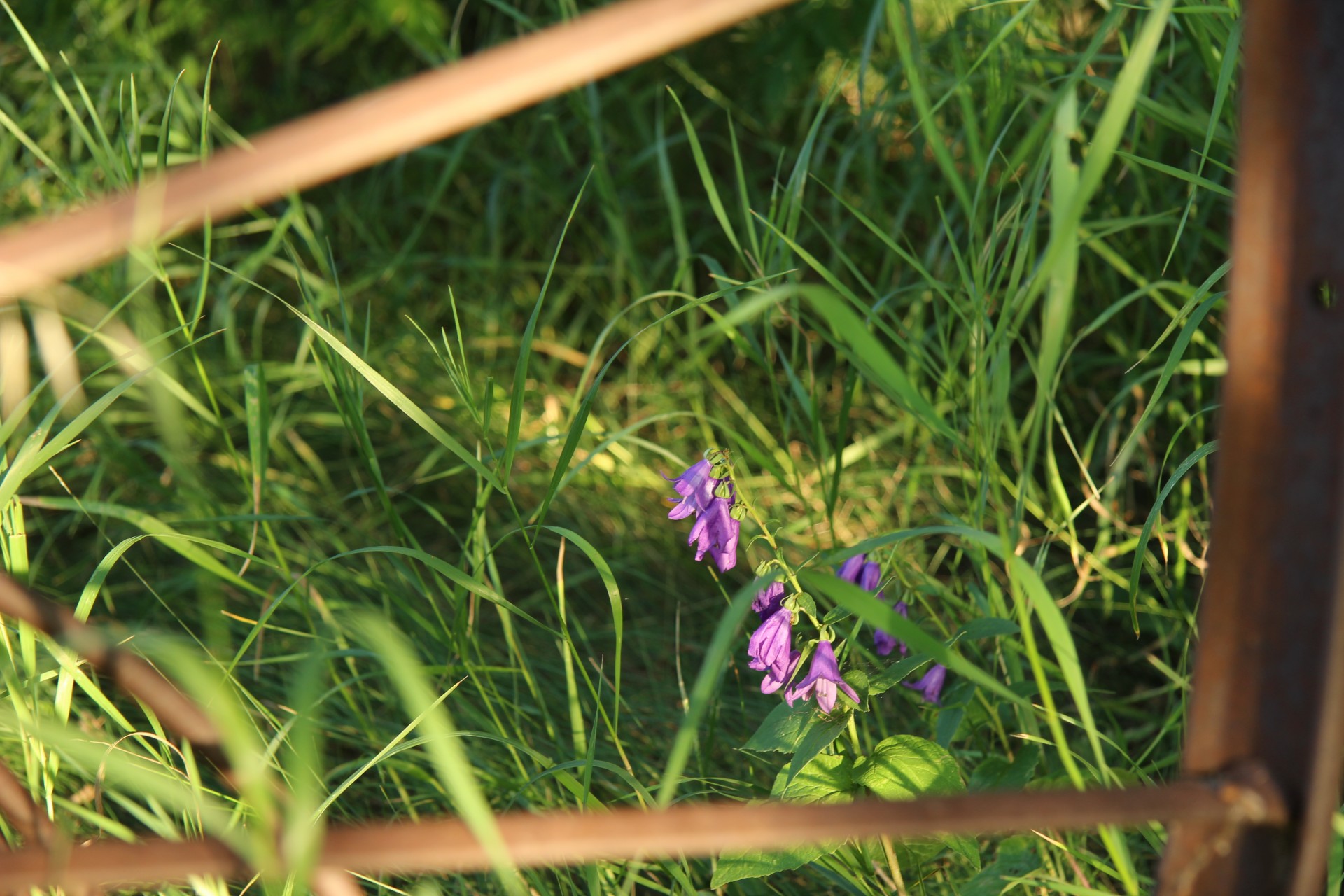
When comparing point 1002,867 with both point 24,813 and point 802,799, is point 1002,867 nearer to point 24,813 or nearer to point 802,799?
point 802,799

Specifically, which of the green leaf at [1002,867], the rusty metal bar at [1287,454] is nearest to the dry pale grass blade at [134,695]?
the rusty metal bar at [1287,454]

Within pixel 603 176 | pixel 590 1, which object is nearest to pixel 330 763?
pixel 603 176

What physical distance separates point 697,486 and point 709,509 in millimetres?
28

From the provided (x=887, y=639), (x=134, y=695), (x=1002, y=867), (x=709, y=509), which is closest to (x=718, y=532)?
(x=709, y=509)

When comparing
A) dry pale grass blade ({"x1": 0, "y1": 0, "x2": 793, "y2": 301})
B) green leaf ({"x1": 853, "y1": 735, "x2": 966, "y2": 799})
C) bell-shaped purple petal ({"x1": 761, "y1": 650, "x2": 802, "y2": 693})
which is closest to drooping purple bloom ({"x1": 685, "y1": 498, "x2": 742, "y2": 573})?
bell-shaped purple petal ({"x1": 761, "y1": 650, "x2": 802, "y2": 693})

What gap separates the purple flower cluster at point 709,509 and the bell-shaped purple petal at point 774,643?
93 mm

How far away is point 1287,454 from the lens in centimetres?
35

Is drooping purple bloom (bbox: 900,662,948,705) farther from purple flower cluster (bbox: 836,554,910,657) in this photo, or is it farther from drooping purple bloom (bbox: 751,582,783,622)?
drooping purple bloom (bbox: 751,582,783,622)

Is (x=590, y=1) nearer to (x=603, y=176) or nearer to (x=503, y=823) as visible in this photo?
(x=603, y=176)

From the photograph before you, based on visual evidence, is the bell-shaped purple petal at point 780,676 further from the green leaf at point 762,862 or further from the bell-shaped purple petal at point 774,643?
the green leaf at point 762,862

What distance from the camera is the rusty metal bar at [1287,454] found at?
35cm

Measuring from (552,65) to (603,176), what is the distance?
1538mm

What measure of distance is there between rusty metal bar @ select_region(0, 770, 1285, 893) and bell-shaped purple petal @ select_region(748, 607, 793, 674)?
1.57 ft

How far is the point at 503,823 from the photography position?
15.0 inches
